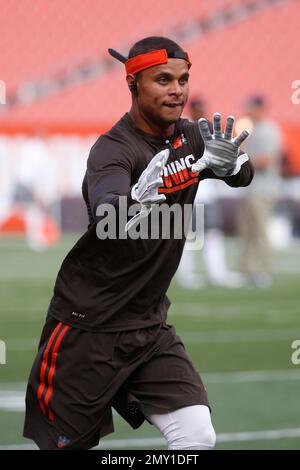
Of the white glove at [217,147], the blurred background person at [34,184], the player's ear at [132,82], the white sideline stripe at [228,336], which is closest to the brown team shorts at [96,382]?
the white glove at [217,147]

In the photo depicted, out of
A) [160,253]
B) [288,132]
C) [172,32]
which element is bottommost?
[160,253]

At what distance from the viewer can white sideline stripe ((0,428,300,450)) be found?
5422mm

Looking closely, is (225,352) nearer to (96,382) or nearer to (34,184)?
(96,382)

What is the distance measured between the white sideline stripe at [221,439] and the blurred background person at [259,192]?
710cm

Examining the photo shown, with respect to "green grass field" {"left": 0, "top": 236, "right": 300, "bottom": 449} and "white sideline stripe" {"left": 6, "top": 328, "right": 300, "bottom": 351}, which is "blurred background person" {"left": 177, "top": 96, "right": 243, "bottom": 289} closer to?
"green grass field" {"left": 0, "top": 236, "right": 300, "bottom": 449}

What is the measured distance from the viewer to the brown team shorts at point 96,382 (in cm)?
384

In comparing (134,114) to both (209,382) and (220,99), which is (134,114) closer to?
(209,382)

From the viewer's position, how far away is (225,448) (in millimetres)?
5352

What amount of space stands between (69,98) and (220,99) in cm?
339

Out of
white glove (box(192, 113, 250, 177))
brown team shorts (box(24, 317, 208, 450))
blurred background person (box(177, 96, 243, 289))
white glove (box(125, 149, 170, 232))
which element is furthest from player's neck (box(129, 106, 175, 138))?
blurred background person (box(177, 96, 243, 289))

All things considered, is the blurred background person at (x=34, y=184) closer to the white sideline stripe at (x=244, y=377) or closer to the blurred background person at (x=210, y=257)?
the blurred background person at (x=210, y=257)

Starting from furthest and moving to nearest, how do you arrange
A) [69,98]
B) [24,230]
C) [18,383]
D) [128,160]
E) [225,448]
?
[69,98] < [24,230] < [18,383] < [225,448] < [128,160]

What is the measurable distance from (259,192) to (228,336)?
4551 mm

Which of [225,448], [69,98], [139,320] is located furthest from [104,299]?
[69,98]
